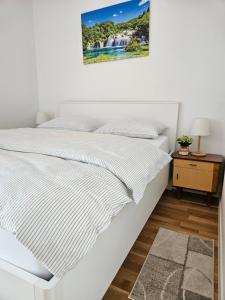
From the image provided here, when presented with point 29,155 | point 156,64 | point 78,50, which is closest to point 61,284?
point 29,155

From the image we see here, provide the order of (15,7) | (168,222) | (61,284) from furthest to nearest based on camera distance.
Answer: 1. (15,7)
2. (168,222)
3. (61,284)

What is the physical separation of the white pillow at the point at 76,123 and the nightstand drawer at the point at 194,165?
1133mm

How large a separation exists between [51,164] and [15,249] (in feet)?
1.77

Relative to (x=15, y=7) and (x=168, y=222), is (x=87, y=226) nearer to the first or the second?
(x=168, y=222)

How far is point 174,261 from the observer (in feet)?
4.89

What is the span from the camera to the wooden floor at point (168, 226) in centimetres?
130

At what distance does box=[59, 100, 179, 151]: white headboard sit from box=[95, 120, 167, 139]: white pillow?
122 mm

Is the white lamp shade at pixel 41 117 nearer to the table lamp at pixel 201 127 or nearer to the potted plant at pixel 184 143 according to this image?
the potted plant at pixel 184 143

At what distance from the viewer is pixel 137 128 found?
2338mm

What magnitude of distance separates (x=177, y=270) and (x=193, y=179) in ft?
3.57

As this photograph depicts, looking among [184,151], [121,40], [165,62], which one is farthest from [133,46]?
[184,151]

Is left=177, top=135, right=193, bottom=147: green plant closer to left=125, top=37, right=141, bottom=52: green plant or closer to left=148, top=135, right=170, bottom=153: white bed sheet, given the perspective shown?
left=148, top=135, right=170, bottom=153: white bed sheet

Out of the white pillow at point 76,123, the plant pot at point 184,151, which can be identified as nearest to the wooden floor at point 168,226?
the plant pot at point 184,151

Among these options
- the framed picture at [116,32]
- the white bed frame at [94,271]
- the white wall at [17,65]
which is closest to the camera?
the white bed frame at [94,271]
